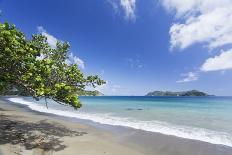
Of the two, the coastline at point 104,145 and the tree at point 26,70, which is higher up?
the tree at point 26,70

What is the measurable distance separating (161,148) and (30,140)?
5638mm

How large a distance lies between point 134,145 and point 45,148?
396 centimetres

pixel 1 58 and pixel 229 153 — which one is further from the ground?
pixel 1 58

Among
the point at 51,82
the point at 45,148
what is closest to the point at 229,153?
the point at 45,148

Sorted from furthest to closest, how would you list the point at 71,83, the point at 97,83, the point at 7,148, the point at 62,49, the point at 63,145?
the point at 62,49 < the point at 97,83 < the point at 71,83 < the point at 63,145 < the point at 7,148

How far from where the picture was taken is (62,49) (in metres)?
14.5

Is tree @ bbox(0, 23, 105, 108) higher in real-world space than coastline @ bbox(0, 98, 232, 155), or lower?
higher

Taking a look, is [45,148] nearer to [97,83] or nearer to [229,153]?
[97,83]

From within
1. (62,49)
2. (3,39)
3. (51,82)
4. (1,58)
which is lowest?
(51,82)

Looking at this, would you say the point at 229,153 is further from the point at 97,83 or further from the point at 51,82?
the point at 51,82

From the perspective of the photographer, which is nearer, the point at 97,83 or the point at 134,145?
the point at 134,145

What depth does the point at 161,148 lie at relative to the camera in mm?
9828

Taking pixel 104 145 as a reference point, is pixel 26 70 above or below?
above

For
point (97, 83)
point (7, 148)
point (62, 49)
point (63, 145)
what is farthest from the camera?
point (62, 49)
